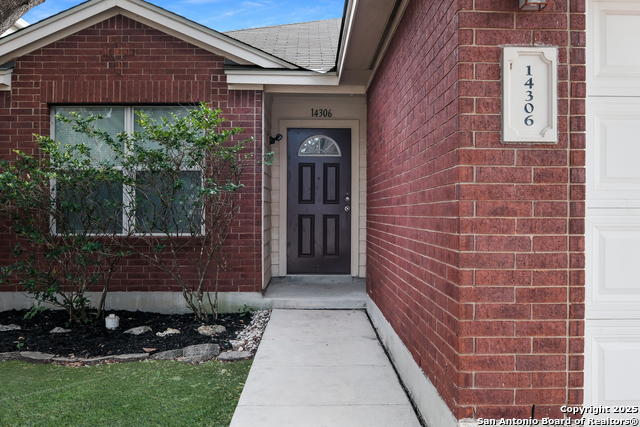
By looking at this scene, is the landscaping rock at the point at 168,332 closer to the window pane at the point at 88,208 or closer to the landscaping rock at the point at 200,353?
the landscaping rock at the point at 200,353

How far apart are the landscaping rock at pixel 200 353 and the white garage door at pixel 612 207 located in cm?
296

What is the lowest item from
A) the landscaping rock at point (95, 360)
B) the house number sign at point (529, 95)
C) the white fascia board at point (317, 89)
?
the landscaping rock at point (95, 360)

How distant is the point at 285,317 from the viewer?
17.1 feet

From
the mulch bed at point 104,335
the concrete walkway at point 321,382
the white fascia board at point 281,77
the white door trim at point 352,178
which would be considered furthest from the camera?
the white door trim at point 352,178

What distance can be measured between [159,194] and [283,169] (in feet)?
7.29

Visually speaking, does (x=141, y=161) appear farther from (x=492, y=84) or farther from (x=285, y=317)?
(x=492, y=84)

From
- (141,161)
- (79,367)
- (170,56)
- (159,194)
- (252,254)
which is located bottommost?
(79,367)

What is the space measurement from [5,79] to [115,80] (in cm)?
121

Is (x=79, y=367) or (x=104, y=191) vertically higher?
(x=104, y=191)

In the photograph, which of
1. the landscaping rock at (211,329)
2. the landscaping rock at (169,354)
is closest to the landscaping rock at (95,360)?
the landscaping rock at (169,354)

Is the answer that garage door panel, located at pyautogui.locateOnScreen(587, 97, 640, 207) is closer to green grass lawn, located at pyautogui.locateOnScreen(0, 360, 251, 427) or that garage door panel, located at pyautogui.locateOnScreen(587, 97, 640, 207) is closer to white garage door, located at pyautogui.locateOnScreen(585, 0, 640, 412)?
white garage door, located at pyautogui.locateOnScreen(585, 0, 640, 412)

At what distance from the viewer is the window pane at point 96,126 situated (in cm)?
550

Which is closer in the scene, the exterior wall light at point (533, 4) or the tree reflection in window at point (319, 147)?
the exterior wall light at point (533, 4)

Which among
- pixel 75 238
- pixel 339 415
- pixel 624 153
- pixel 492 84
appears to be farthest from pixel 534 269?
pixel 75 238
